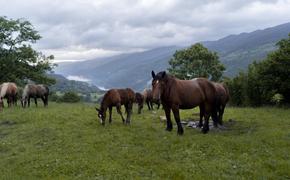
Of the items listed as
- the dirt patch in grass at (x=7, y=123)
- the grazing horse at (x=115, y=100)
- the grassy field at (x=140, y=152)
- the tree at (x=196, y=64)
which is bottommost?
the grassy field at (x=140, y=152)

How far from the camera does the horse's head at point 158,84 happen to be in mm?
15764

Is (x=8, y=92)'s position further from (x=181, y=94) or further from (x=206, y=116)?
(x=206, y=116)

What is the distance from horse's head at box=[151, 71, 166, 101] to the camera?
15764 millimetres

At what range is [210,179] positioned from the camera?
1030 cm

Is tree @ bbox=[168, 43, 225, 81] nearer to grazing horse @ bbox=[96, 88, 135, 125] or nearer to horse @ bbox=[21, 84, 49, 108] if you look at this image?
horse @ bbox=[21, 84, 49, 108]

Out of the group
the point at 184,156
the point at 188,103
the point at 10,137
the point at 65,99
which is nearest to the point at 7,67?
the point at 65,99

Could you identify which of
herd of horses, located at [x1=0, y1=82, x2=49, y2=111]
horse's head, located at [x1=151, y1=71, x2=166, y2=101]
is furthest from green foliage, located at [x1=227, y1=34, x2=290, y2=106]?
herd of horses, located at [x1=0, y1=82, x2=49, y2=111]

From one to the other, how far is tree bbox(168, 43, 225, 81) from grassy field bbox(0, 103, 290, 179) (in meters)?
48.6

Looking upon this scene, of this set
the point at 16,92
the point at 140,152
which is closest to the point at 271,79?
the point at 16,92

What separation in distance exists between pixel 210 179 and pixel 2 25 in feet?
178

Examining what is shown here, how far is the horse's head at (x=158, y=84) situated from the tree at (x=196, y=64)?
51.5 m

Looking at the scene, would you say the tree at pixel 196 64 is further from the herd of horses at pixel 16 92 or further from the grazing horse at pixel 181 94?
the grazing horse at pixel 181 94

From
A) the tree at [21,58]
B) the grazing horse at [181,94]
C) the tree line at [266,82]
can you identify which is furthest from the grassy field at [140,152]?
the tree at [21,58]

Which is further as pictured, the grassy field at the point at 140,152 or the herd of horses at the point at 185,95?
the herd of horses at the point at 185,95
